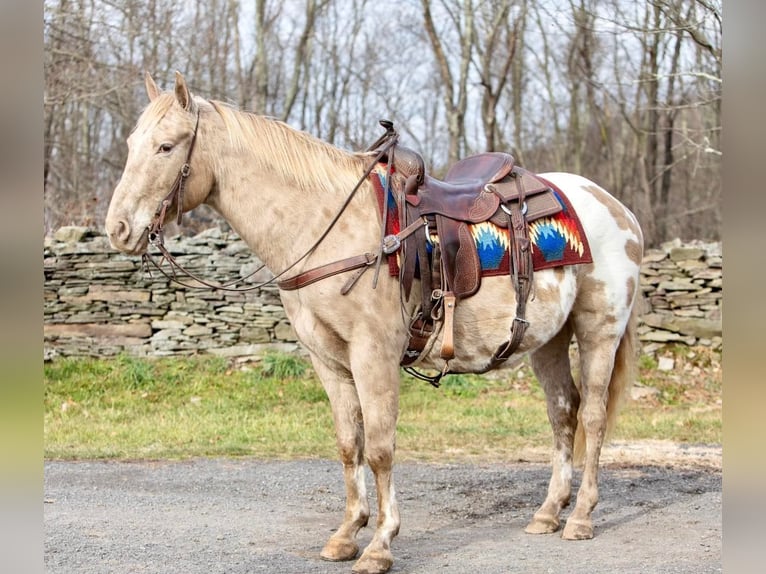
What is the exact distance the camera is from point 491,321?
4250 millimetres

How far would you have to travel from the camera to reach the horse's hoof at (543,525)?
4750mm

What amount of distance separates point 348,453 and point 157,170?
172 centimetres

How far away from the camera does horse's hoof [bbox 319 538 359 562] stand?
4.14 m

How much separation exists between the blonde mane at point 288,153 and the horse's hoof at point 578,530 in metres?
2.29

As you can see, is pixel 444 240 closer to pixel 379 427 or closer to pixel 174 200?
pixel 379 427

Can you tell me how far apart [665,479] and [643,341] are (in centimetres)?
511

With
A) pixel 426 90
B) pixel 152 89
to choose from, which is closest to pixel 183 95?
pixel 152 89

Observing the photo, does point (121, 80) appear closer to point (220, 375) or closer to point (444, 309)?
point (220, 375)

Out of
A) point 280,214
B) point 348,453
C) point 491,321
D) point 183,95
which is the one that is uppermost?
point 183,95

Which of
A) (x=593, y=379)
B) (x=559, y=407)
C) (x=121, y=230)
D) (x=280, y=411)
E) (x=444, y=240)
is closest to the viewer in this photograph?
(x=121, y=230)

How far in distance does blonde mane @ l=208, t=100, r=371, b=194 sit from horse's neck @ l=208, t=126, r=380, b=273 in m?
0.02
